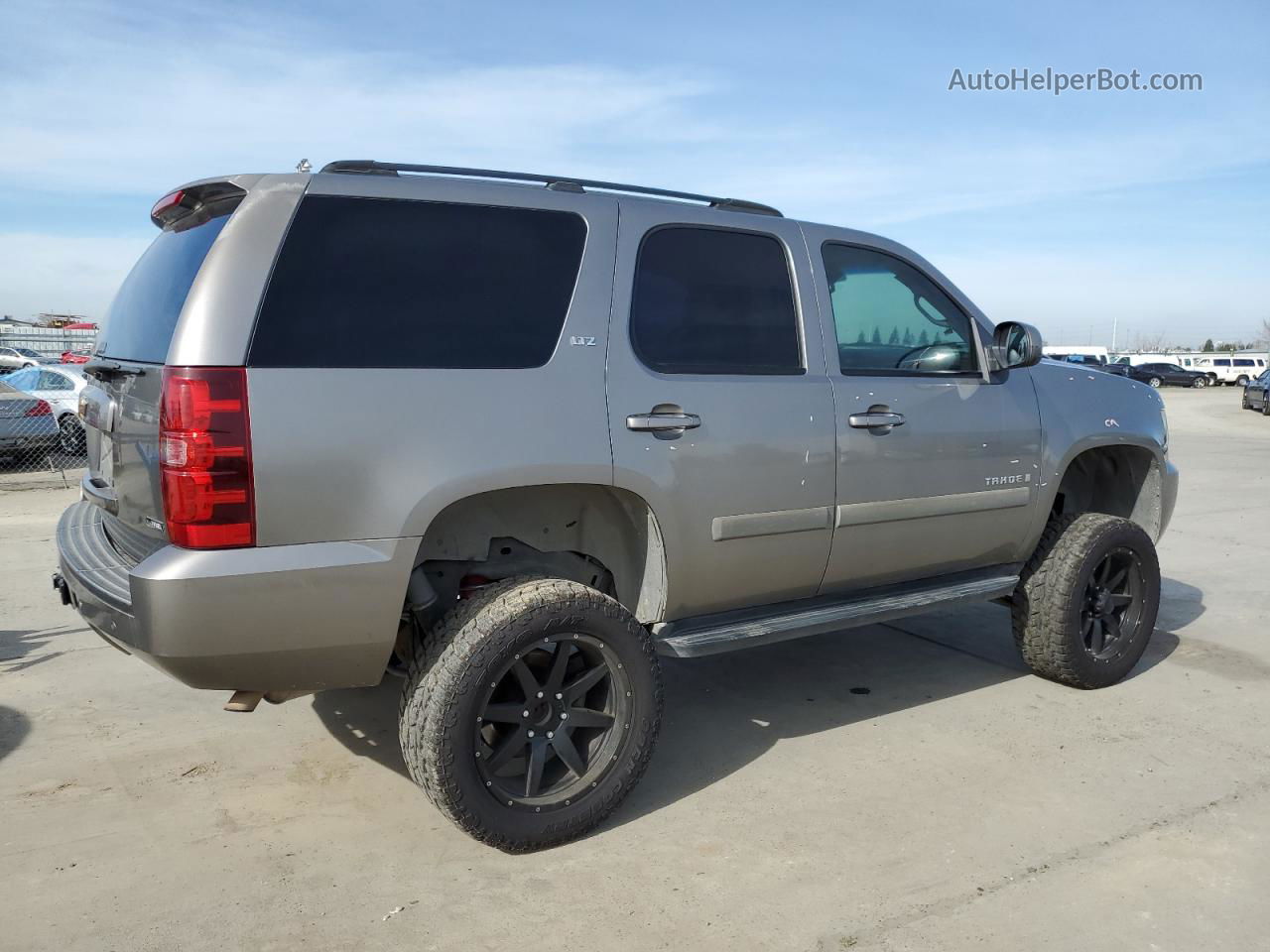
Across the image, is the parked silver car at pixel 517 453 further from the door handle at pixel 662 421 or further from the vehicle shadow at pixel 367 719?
the vehicle shadow at pixel 367 719

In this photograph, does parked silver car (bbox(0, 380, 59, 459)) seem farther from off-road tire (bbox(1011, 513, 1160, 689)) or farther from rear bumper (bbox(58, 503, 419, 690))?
off-road tire (bbox(1011, 513, 1160, 689))

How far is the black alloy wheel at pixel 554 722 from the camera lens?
3.19 m

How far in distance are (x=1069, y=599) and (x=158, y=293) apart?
3802 millimetres

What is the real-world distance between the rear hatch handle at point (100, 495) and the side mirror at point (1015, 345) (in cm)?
340

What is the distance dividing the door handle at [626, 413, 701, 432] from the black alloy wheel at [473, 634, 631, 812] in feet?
2.25

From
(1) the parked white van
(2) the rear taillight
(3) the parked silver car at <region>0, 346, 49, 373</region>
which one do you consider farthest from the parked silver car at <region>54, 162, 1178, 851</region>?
(1) the parked white van

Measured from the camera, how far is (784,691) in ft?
15.5

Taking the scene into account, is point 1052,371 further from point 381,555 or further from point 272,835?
point 272,835

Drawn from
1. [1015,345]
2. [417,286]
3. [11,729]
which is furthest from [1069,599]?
[11,729]

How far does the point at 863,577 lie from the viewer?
4.08 meters

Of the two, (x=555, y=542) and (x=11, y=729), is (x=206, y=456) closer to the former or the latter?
(x=555, y=542)

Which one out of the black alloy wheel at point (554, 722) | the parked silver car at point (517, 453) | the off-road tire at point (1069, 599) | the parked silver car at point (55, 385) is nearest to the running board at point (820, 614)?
the parked silver car at point (517, 453)

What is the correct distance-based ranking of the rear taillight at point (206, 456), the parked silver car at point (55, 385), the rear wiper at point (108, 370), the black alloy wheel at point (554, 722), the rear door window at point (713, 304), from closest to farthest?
the rear taillight at point (206, 456), the rear wiper at point (108, 370), the black alloy wheel at point (554, 722), the rear door window at point (713, 304), the parked silver car at point (55, 385)

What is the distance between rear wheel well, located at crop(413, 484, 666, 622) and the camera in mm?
3309
